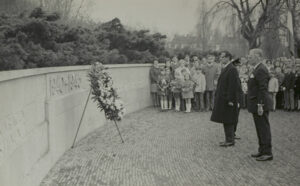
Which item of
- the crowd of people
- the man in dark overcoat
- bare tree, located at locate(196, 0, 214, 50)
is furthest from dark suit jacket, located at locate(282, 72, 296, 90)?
bare tree, located at locate(196, 0, 214, 50)

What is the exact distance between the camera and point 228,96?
9836mm

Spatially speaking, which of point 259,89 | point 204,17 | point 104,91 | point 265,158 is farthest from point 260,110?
point 204,17

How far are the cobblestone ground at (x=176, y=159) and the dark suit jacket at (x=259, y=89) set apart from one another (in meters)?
1.02

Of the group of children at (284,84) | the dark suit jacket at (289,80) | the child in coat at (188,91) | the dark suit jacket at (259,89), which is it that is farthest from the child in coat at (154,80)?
the dark suit jacket at (259,89)

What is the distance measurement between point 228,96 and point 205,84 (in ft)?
24.3

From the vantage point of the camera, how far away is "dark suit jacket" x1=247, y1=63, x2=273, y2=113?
8.33 meters

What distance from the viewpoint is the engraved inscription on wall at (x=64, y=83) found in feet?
28.8

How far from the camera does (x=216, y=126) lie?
12.8 meters

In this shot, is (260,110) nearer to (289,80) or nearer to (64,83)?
(64,83)

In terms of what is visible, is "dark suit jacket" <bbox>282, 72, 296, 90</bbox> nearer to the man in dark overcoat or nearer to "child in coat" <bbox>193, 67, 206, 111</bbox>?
"child in coat" <bbox>193, 67, 206, 111</bbox>

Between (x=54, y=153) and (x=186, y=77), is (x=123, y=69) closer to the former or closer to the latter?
(x=186, y=77)

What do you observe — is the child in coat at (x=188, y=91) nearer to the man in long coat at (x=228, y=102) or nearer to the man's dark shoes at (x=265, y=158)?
the man in long coat at (x=228, y=102)

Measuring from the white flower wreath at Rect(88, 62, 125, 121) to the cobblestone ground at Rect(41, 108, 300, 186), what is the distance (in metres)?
0.70

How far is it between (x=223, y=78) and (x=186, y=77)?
7.24 metres
